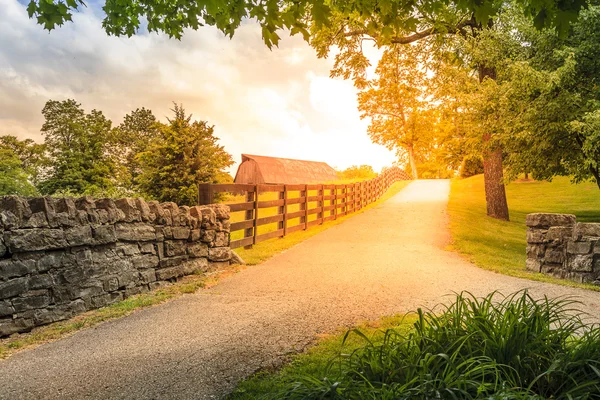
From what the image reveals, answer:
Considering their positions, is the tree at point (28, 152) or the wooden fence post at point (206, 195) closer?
the wooden fence post at point (206, 195)

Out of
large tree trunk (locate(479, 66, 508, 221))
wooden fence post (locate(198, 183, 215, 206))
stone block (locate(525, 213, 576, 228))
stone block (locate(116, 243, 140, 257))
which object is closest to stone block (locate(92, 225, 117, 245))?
stone block (locate(116, 243, 140, 257))

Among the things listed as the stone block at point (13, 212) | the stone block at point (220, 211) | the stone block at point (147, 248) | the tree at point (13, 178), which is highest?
the tree at point (13, 178)

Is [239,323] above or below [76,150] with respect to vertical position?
below

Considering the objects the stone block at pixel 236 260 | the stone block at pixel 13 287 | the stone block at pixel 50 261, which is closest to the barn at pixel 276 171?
the stone block at pixel 236 260

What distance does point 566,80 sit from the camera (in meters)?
11.0

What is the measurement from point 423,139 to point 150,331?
38436 mm

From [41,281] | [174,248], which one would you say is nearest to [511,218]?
[174,248]

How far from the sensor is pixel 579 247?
746 cm

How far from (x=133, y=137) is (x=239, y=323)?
4893 centimetres

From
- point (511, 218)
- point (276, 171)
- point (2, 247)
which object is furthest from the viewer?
point (276, 171)

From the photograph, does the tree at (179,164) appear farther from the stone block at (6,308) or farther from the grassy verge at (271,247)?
the stone block at (6,308)

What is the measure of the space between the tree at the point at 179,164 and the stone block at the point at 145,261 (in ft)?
47.1

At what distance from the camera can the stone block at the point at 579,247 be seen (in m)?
7.35

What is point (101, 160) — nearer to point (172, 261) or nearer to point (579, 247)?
point (172, 261)
